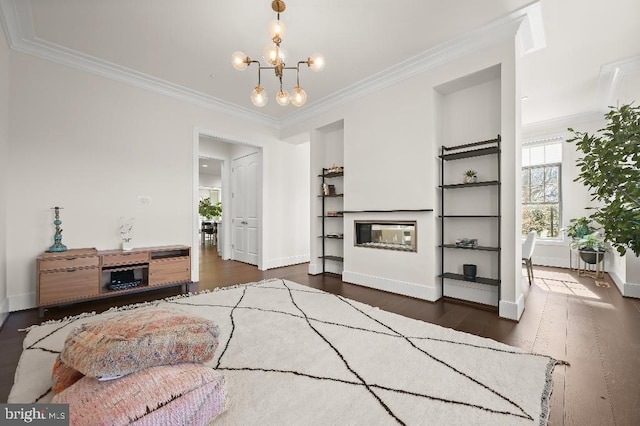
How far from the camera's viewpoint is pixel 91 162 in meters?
3.49

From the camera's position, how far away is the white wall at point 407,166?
2.82 meters

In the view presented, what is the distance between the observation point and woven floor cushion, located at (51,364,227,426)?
3.81 feet

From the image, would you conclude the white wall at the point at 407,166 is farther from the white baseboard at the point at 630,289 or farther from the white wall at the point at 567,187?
the white wall at the point at 567,187

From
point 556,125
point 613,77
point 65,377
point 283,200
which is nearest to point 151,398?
point 65,377

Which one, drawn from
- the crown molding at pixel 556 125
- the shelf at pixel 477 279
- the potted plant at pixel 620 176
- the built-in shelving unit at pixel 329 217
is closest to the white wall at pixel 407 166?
the shelf at pixel 477 279

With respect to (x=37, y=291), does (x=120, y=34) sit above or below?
above

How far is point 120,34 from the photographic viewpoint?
9.59ft

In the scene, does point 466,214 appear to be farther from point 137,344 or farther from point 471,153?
point 137,344

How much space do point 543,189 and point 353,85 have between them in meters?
4.59

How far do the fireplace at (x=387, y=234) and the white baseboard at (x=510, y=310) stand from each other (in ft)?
3.54

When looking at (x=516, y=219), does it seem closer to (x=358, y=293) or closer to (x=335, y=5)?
(x=358, y=293)

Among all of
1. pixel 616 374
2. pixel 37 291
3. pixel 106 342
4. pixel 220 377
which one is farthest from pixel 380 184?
pixel 37 291

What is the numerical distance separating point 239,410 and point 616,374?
2.39 meters

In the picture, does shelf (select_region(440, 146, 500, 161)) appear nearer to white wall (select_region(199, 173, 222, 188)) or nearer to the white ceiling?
the white ceiling
